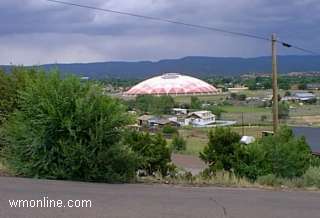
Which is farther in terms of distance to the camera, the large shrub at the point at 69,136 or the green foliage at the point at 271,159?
the green foliage at the point at 271,159

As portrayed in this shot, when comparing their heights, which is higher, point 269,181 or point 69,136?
point 69,136

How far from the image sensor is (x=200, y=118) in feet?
331

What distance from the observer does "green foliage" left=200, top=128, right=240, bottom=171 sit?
68.4 ft

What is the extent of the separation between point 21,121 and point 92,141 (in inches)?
77.4

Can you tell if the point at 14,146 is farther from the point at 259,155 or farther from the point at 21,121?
the point at 259,155

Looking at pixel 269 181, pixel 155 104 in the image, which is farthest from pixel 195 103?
Result: pixel 269 181

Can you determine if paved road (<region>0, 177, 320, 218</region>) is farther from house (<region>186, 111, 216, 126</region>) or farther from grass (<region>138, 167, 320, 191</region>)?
house (<region>186, 111, 216, 126</region>)

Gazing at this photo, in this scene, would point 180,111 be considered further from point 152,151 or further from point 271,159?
point 271,159

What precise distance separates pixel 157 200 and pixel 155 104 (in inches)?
3819

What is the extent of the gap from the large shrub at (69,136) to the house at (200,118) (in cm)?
8261

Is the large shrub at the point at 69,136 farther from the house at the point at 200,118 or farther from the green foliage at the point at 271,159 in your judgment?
the house at the point at 200,118

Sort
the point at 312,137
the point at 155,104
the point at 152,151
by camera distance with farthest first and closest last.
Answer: the point at 155,104, the point at 312,137, the point at 152,151

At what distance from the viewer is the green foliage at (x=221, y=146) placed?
20844mm

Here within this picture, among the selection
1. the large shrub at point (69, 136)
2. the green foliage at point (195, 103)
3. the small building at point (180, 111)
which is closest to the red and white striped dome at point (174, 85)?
the green foliage at point (195, 103)
